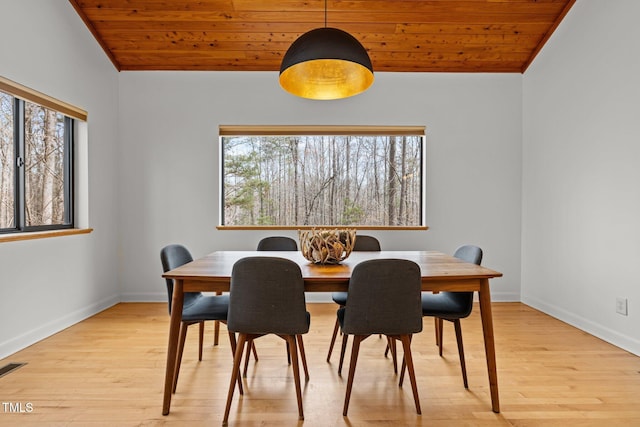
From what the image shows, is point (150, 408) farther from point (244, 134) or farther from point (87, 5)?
point (87, 5)

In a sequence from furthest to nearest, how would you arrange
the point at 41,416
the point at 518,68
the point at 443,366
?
1. the point at 518,68
2. the point at 443,366
3. the point at 41,416

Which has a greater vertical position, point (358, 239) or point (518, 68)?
point (518, 68)

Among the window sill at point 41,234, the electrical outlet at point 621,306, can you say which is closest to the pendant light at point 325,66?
the window sill at point 41,234

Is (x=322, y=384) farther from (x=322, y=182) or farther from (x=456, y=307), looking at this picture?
(x=322, y=182)

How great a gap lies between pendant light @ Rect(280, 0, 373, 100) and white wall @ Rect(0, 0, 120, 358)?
2.08 m

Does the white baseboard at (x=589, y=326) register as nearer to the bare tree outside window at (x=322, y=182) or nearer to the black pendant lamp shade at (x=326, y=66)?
the bare tree outside window at (x=322, y=182)

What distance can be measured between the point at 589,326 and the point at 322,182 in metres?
2.83

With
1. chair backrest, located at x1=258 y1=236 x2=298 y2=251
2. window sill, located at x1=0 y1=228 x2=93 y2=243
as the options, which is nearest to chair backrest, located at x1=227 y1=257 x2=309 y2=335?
chair backrest, located at x1=258 y1=236 x2=298 y2=251

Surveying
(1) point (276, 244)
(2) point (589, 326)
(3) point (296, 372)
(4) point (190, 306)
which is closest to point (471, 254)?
(3) point (296, 372)

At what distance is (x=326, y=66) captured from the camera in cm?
240

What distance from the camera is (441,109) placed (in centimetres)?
424

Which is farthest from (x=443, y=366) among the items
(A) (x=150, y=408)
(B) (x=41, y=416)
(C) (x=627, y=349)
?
(B) (x=41, y=416)

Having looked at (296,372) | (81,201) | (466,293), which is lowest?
(296,372)

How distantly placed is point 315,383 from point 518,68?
12.9ft
